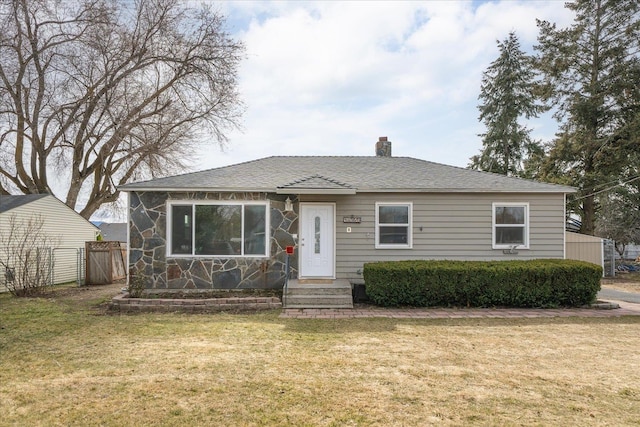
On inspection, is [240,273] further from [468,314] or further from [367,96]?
[367,96]

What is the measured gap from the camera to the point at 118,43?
698 inches

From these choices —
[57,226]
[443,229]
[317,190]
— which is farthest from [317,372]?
[57,226]

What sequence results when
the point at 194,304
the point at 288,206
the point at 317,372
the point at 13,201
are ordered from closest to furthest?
1. the point at 317,372
2. the point at 194,304
3. the point at 288,206
4. the point at 13,201

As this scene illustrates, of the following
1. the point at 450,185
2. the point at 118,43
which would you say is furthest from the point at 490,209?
the point at 118,43

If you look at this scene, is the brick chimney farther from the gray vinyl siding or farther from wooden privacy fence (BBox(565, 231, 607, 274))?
wooden privacy fence (BBox(565, 231, 607, 274))

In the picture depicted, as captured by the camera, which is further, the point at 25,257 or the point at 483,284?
the point at 25,257

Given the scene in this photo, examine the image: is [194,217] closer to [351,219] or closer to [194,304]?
[194,304]

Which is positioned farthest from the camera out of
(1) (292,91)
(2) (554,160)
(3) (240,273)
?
(2) (554,160)

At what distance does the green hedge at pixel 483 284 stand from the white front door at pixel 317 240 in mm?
1626

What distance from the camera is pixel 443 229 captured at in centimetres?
1045

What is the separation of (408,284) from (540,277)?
3.01m

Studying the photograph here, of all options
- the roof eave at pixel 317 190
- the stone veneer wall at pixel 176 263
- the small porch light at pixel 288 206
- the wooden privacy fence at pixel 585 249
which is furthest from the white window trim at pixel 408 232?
the wooden privacy fence at pixel 585 249

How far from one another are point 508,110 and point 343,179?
20.2 meters

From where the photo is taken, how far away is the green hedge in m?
9.02
